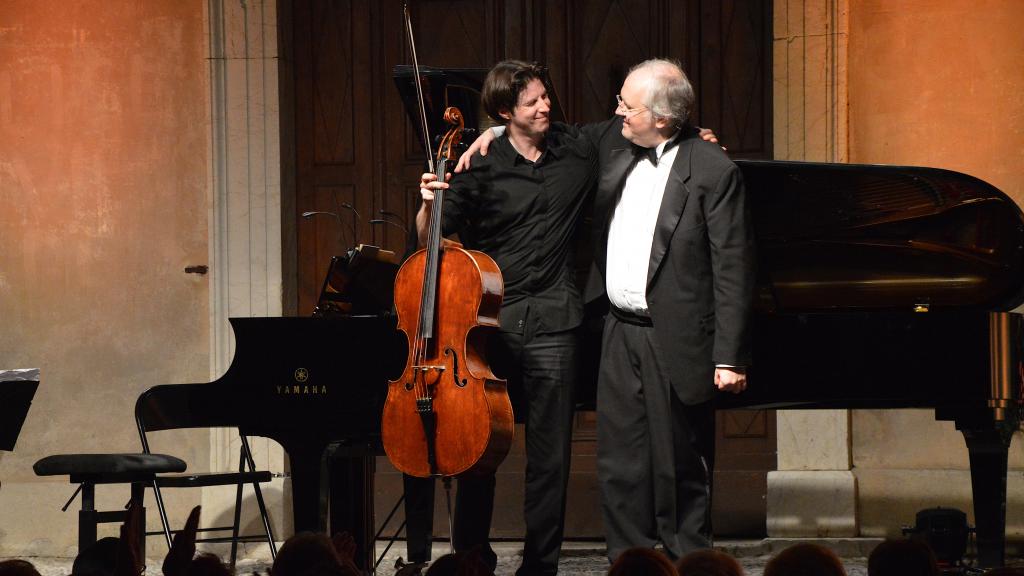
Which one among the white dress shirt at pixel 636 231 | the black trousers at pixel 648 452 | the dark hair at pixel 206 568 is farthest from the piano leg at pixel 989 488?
the dark hair at pixel 206 568

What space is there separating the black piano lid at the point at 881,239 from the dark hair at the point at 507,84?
0.85 m

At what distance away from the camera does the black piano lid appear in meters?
4.25

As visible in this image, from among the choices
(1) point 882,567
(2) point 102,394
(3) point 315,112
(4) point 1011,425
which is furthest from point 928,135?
(1) point 882,567

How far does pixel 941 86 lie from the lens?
5.57 m

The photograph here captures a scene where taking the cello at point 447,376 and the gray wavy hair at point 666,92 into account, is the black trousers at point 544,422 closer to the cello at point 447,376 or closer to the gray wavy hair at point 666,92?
the cello at point 447,376

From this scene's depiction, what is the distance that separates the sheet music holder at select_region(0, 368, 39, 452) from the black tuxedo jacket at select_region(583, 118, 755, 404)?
1.79 metres

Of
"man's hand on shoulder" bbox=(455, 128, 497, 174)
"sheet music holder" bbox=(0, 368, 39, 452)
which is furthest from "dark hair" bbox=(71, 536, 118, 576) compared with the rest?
"man's hand on shoulder" bbox=(455, 128, 497, 174)

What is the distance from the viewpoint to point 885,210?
14.3 feet

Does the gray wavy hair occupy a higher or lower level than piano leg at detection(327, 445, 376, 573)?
higher

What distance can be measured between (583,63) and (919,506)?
253 cm

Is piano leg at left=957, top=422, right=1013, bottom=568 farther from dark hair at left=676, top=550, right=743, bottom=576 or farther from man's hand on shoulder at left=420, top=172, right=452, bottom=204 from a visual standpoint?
dark hair at left=676, top=550, right=743, bottom=576

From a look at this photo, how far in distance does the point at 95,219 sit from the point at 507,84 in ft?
9.94

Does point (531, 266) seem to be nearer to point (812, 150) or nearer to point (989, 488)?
point (989, 488)

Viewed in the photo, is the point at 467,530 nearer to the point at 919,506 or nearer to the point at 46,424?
the point at 919,506
